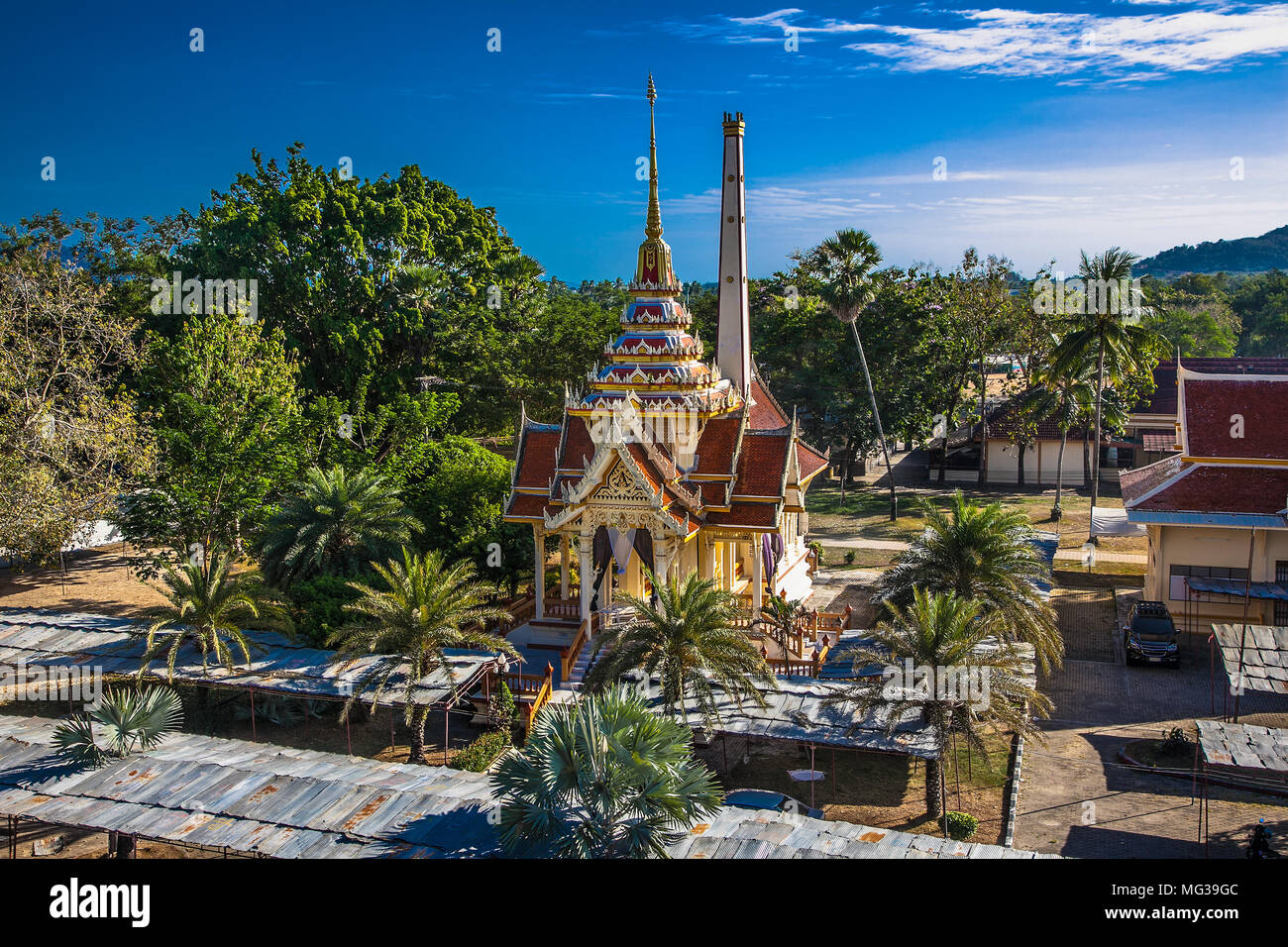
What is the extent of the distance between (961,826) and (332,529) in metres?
18.9

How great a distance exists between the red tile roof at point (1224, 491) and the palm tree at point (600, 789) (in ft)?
72.6

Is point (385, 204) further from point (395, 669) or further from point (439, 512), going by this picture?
point (395, 669)

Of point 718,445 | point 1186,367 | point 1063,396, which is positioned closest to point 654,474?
point 718,445

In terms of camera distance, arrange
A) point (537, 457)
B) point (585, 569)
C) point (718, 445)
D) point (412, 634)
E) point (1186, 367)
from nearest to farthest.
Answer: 1. point (412, 634)
2. point (585, 569)
3. point (718, 445)
4. point (537, 457)
5. point (1186, 367)

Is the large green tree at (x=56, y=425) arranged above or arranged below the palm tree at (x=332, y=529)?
above

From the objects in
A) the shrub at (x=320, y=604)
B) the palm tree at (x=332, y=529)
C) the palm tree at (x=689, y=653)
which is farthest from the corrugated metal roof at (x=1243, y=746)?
the palm tree at (x=332, y=529)

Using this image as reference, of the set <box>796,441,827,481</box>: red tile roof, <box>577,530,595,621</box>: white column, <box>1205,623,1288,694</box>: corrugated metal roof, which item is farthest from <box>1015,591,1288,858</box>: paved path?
<box>577,530,595,621</box>: white column

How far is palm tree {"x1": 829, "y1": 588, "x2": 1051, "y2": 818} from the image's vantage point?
66.7 ft

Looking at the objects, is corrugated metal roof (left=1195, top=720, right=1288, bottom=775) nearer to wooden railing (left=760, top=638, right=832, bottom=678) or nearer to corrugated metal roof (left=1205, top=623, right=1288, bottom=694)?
corrugated metal roof (left=1205, top=623, right=1288, bottom=694)

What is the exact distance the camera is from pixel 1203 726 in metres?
20.1

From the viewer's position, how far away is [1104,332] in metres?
44.8

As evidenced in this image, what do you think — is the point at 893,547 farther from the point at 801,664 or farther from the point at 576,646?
the point at 576,646

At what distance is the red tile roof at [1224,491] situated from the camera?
31.5 m

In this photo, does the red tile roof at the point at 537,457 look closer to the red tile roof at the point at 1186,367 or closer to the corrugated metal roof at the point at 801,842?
the corrugated metal roof at the point at 801,842
